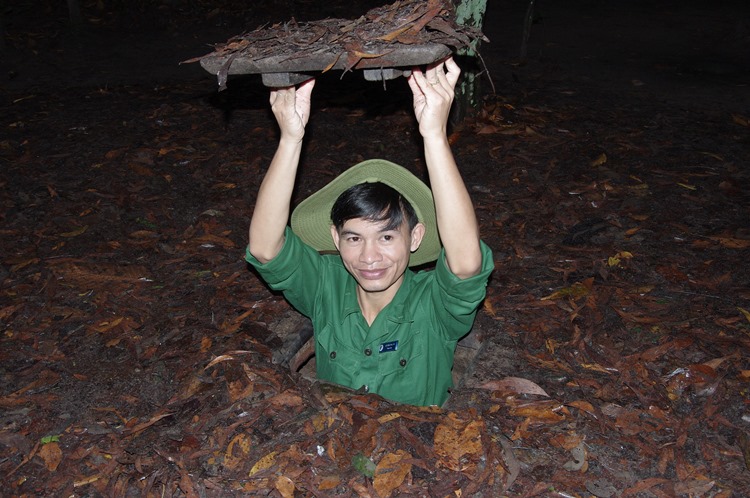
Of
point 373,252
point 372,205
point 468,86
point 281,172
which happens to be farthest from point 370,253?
point 468,86

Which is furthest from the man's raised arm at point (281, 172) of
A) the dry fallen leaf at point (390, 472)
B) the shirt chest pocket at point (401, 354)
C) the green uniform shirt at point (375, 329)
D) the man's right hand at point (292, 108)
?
the dry fallen leaf at point (390, 472)

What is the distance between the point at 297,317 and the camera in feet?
12.8

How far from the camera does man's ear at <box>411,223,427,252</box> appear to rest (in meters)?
3.09

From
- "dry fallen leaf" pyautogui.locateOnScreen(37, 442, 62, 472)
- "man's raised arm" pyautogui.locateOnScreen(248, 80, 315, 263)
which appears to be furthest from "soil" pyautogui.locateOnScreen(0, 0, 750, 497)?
"man's raised arm" pyautogui.locateOnScreen(248, 80, 315, 263)

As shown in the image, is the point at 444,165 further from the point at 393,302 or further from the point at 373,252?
the point at 393,302

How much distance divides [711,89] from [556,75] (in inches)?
70.3

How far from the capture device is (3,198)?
5418mm

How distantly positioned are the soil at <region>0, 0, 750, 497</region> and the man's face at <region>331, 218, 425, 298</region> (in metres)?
0.60

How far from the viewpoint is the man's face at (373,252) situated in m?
2.90

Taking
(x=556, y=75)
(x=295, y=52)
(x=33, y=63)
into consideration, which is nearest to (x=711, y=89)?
(x=556, y=75)

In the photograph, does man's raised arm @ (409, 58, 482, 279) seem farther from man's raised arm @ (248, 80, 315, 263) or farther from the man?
man's raised arm @ (248, 80, 315, 263)

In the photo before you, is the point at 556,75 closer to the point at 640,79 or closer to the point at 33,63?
the point at 640,79

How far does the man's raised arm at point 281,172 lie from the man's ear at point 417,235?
2.05 ft

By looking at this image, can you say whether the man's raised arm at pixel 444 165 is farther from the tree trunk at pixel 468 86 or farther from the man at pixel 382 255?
the tree trunk at pixel 468 86
